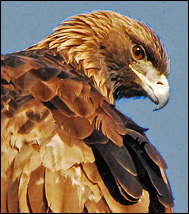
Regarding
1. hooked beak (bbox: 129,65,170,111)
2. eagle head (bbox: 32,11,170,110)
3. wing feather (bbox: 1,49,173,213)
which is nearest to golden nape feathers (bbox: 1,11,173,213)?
wing feather (bbox: 1,49,173,213)

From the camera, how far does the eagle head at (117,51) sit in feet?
18.2

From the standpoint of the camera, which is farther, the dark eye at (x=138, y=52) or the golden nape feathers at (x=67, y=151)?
the dark eye at (x=138, y=52)

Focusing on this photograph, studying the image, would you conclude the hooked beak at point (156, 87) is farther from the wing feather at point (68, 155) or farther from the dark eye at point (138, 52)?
the wing feather at point (68, 155)

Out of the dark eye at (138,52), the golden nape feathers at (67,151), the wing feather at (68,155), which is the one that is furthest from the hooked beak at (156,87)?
the wing feather at (68,155)

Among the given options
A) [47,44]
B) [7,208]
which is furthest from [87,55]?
[7,208]

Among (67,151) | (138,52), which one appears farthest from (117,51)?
(67,151)

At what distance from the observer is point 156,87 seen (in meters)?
5.80

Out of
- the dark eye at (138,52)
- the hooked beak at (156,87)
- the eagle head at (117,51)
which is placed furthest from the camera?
the dark eye at (138,52)

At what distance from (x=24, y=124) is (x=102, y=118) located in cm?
59

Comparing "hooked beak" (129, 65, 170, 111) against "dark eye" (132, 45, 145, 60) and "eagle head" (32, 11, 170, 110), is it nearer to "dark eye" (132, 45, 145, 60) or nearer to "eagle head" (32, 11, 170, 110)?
"eagle head" (32, 11, 170, 110)

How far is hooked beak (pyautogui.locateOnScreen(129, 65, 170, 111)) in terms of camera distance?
5.70 metres

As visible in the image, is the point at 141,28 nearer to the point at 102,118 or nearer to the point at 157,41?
the point at 157,41

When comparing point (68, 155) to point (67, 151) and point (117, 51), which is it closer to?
point (67, 151)

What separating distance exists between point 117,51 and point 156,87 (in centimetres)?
55
